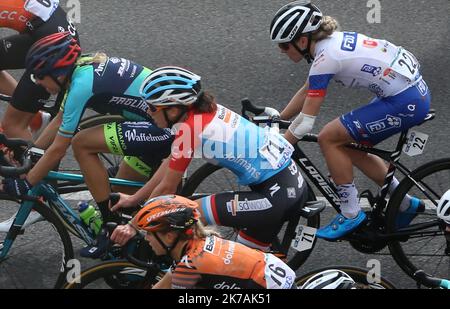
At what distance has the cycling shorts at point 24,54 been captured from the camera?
7.92 meters

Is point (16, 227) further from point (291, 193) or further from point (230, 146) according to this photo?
point (291, 193)

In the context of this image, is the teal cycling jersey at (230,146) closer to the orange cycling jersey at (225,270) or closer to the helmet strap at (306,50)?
the helmet strap at (306,50)

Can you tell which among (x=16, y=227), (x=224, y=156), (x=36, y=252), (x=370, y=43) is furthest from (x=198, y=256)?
(x=370, y=43)

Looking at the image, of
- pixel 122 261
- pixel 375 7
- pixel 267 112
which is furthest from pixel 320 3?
pixel 122 261

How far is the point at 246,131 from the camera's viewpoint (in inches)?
257

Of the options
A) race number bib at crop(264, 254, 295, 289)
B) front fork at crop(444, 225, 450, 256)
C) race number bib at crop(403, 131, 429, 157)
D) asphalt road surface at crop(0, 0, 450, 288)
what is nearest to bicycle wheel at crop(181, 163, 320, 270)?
race number bib at crop(403, 131, 429, 157)

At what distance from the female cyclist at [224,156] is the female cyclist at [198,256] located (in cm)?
71

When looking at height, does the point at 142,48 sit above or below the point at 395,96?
below

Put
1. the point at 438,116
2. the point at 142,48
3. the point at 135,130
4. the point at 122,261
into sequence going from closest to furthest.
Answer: the point at 122,261, the point at 135,130, the point at 438,116, the point at 142,48

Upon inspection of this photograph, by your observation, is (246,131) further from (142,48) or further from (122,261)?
(142,48)

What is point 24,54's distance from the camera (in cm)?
829

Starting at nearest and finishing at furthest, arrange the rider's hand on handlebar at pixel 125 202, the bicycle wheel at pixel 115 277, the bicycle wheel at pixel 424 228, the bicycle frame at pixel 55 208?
1. the bicycle wheel at pixel 115 277
2. the rider's hand on handlebar at pixel 125 202
3. the bicycle frame at pixel 55 208
4. the bicycle wheel at pixel 424 228

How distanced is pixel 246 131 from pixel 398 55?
4.55ft

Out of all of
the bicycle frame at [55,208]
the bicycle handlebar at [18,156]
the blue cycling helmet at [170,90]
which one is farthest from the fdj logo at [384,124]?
the bicycle handlebar at [18,156]
